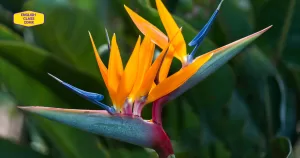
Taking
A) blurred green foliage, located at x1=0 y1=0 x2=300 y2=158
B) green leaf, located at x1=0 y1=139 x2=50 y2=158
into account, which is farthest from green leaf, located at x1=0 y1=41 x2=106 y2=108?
green leaf, located at x1=0 y1=139 x2=50 y2=158

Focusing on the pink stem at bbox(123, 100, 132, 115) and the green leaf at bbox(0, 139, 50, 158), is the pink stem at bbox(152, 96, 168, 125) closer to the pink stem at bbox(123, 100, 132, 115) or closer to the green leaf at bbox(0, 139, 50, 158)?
the pink stem at bbox(123, 100, 132, 115)

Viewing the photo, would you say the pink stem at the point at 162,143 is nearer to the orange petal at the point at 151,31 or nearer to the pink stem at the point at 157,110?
the pink stem at the point at 157,110

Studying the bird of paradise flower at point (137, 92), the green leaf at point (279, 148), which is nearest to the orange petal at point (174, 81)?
the bird of paradise flower at point (137, 92)

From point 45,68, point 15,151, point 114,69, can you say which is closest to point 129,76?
point 114,69

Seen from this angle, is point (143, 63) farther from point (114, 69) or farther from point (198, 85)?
point (198, 85)

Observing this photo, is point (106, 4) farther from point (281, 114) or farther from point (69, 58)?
point (281, 114)
